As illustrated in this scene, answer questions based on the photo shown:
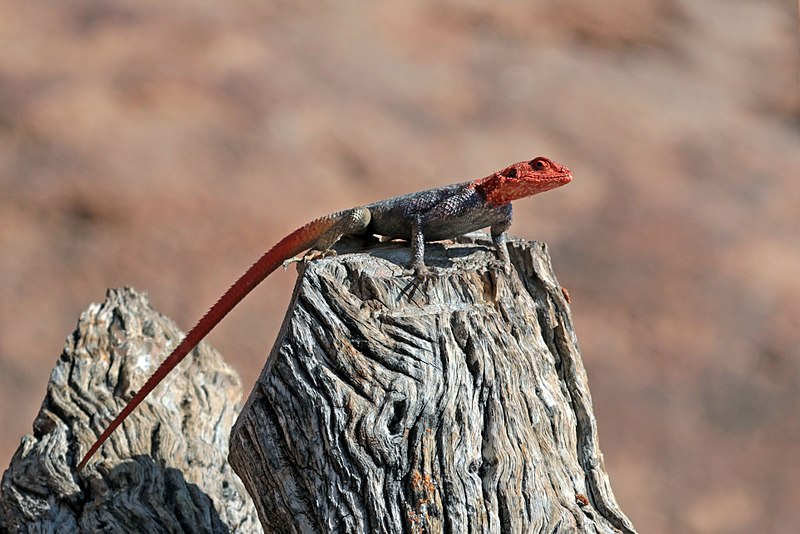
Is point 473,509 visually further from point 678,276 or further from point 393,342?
point 678,276

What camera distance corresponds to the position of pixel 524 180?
12.1 feet

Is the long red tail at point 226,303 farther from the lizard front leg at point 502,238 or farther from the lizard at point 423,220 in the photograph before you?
the lizard front leg at point 502,238

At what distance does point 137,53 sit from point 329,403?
866 cm

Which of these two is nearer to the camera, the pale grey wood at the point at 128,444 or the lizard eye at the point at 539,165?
the lizard eye at the point at 539,165

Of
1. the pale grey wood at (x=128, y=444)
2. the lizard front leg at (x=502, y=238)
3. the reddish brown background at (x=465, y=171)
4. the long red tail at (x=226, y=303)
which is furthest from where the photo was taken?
the reddish brown background at (x=465, y=171)

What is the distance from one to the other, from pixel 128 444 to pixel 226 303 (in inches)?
32.9

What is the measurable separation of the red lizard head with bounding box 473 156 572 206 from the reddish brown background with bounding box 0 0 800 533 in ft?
16.0

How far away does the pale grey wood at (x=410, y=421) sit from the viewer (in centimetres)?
290

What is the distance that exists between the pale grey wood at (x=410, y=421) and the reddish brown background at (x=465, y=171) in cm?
505

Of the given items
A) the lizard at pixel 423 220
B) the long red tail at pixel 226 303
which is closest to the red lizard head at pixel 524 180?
the lizard at pixel 423 220

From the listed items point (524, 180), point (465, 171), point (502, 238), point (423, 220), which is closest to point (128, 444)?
point (423, 220)

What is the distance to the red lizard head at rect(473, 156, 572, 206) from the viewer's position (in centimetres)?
369

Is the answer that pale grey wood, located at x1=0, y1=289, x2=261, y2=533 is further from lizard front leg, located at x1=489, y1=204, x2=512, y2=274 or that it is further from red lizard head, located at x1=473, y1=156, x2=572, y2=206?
red lizard head, located at x1=473, y1=156, x2=572, y2=206

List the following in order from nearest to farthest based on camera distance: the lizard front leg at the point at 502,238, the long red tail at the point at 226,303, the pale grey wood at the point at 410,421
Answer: the pale grey wood at the point at 410,421, the lizard front leg at the point at 502,238, the long red tail at the point at 226,303
